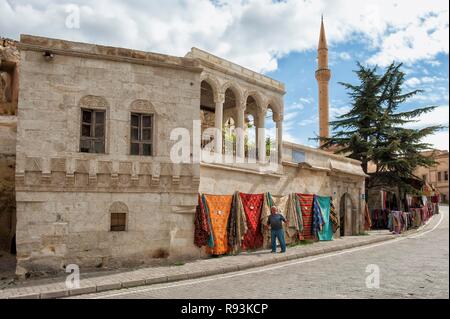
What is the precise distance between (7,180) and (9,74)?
7.53 metres

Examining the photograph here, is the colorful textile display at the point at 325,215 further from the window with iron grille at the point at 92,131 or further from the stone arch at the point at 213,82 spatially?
the window with iron grille at the point at 92,131

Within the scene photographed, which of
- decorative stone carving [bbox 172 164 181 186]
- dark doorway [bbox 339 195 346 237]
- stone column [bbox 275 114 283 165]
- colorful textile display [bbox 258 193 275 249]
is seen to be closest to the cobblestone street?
colorful textile display [bbox 258 193 275 249]

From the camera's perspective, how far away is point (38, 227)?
34.5 feet

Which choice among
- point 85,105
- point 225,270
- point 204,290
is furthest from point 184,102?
point 204,290

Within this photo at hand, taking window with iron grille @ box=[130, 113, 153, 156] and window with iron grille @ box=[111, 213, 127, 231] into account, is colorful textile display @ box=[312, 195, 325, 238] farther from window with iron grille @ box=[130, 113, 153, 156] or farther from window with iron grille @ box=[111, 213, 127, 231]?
window with iron grille @ box=[111, 213, 127, 231]

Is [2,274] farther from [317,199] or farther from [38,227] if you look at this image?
[317,199]

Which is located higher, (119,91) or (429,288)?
(119,91)

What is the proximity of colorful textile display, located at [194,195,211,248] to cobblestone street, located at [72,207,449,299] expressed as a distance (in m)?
2.13

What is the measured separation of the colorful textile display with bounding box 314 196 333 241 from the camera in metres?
18.0

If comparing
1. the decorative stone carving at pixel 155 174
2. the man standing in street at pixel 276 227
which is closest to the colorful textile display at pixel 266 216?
the man standing in street at pixel 276 227

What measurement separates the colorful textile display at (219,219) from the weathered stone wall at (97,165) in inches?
35.1

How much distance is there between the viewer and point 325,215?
18.5 meters

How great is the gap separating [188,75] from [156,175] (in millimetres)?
3448

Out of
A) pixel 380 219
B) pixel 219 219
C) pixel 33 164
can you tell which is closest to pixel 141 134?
pixel 33 164
